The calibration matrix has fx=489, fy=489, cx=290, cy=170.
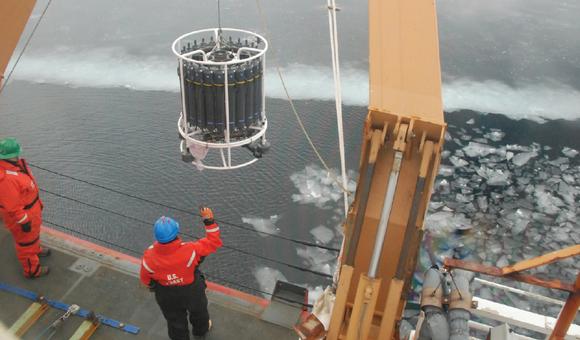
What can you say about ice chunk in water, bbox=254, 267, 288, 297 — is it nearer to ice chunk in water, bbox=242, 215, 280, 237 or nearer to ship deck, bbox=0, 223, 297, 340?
ice chunk in water, bbox=242, 215, 280, 237

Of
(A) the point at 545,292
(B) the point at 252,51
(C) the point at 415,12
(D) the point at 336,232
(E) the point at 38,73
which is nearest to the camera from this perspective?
(C) the point at 415,12

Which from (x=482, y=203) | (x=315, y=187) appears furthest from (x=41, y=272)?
(x=482, y=203)

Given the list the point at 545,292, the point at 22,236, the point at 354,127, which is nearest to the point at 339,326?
the point at 22,236

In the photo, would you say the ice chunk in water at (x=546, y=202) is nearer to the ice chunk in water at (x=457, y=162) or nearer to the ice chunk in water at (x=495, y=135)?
the ice chunk in water at (x=457, y=162)

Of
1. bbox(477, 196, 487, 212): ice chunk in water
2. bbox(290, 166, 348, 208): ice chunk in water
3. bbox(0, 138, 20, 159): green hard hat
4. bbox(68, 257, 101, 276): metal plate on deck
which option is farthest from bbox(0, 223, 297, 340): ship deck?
bbox(477, 196, 487, 212): ice chunk in water

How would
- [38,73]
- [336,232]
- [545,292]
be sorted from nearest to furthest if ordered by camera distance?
[545,292], [336,232], [38,73]

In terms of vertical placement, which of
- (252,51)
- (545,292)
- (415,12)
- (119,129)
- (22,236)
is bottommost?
(545,292)

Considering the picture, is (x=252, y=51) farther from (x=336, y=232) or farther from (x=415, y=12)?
(x=336, y=232)
